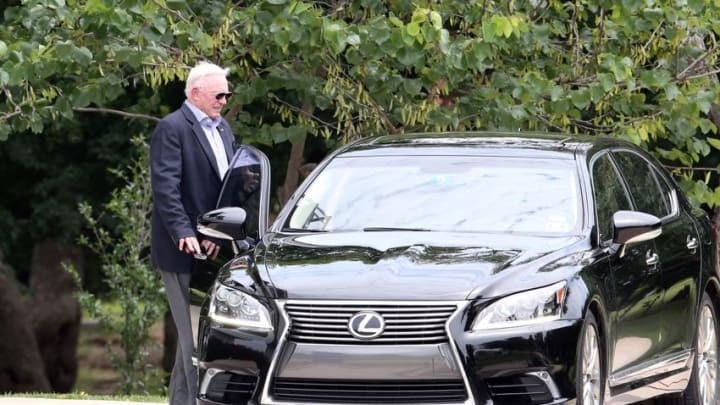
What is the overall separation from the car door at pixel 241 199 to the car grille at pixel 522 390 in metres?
2.03

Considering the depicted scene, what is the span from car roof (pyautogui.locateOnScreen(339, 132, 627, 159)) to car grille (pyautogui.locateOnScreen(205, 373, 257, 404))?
1.86 metres

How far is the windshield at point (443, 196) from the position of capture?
8.13 metres

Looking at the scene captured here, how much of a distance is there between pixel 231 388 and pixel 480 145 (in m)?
2.14

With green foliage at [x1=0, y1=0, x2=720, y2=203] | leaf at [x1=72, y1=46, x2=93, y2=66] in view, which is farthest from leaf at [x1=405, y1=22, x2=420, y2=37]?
leaf at [x1=72, y1=46, x2=93, y2=66]

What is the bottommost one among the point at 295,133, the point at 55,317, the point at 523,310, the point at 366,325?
the point at 55,317

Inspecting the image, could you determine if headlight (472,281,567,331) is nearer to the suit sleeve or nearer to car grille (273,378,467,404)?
car grille (273,378,467,404)

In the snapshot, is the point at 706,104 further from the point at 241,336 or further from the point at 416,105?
the point at 241,336

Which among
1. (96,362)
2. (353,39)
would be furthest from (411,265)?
(96,362)

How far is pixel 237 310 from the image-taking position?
24.3ft

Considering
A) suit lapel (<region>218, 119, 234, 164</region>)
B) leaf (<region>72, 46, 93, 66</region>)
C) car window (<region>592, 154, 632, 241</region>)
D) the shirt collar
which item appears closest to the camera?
car window (<region>592, 154, 632, 241</region>)

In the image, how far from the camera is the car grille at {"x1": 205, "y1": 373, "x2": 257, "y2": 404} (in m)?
7.25

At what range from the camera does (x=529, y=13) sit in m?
13.2

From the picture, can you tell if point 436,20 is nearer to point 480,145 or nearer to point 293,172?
point 480,145

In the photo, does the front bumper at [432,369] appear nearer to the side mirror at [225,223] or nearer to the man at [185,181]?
the side mirror at [225,223]
